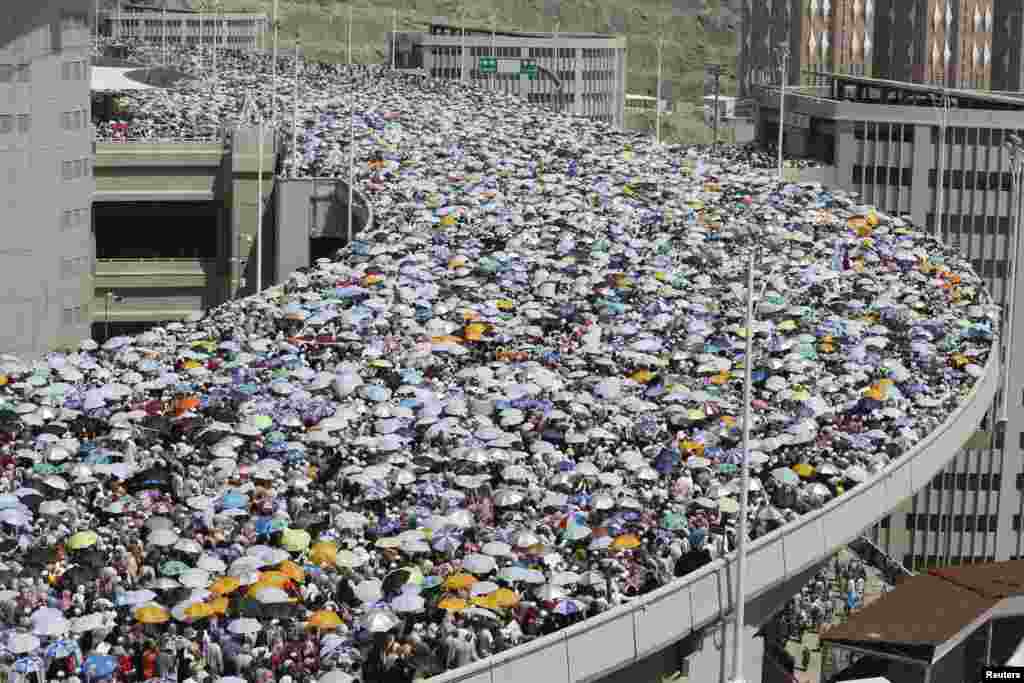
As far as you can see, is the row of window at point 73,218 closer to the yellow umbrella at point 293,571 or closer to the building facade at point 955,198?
the yellow umbrella at point 293,571

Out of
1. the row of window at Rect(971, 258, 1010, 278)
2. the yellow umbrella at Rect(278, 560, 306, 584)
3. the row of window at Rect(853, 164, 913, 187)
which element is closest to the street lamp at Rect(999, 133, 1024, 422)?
the row of window at Rect(853, 164, 913, 187)

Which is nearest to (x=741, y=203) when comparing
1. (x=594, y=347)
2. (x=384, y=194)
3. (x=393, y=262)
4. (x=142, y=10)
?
(x=384, y=194)

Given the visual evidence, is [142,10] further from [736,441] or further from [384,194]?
[736,441]

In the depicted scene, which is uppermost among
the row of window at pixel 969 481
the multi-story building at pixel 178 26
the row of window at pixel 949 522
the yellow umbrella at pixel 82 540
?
the multi-story building at pixel 178 26

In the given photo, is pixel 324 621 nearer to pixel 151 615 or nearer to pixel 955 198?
pixel 151 615

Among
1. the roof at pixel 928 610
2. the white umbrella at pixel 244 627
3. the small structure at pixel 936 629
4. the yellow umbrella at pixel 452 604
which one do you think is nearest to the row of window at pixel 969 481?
the roof at pixel 928 610

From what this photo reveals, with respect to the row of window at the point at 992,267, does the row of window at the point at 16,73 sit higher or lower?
higher

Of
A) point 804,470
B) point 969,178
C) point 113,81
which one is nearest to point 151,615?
point 804,470
